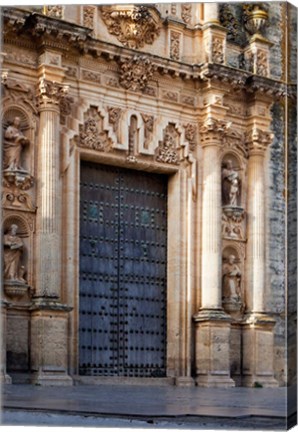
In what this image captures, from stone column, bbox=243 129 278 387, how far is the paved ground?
2.60 metres

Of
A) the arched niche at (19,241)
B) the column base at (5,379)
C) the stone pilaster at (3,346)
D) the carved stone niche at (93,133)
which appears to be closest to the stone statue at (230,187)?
the carved stone niche at (93,133)

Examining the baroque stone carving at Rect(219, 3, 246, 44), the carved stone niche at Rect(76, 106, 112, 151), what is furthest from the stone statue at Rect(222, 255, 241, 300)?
the baroque stone carving at Rect(219, 3, 246, 44)

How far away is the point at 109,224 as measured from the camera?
1413 centimetres

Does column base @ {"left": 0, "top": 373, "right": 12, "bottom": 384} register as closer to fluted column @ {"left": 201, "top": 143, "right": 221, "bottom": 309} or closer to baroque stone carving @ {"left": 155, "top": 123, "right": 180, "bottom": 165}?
fluted column @ {"left": 201, "top": 143, "right": 221, "bottom": 309}

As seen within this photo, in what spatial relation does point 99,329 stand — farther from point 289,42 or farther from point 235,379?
point 289,42

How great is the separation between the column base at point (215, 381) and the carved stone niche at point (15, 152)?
11.2 feet

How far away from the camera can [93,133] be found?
14398 millimetres

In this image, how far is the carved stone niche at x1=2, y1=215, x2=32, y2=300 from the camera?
13.2 metres

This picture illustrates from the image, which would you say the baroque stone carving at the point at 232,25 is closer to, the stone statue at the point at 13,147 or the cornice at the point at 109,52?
the cornice at the point at 109,52

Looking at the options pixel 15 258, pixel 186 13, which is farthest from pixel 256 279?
pixel 186 13

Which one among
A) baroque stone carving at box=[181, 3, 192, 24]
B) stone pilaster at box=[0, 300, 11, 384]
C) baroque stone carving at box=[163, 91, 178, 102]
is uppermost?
baroque stone carving at box=[181, 3, 192, 24]

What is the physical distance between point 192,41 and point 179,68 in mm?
518

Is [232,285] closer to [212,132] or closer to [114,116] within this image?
[212,132]

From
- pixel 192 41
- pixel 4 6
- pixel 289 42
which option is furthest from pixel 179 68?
pixel 4 6
